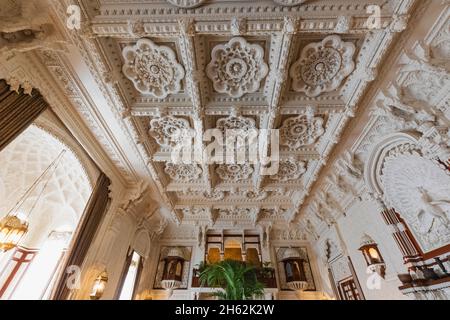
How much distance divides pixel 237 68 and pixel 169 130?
2.02 m

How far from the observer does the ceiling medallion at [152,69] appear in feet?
10.8

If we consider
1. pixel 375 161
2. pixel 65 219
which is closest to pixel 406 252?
pixel 375 161

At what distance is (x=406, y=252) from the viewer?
12.7 ft

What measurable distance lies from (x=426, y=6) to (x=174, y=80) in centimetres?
370

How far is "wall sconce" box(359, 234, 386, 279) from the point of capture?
171 inches

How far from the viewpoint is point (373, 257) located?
14.5 ft

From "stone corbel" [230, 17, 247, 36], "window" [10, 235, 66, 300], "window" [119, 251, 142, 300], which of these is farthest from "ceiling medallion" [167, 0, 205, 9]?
"window" [10, 235, 66, 300]

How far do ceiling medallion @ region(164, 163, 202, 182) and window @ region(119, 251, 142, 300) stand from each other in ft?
9.44

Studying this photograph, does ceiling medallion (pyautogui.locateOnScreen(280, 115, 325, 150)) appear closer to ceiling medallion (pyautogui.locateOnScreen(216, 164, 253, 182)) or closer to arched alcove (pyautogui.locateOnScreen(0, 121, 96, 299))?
ceiling medallion (pyautogui.locateOnScreen(216, 164, 253, 182))

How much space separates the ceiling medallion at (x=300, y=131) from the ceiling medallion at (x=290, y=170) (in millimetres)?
556

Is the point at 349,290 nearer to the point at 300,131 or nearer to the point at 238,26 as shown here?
the point at 300,131

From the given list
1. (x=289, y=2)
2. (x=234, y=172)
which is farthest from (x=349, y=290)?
(x=289, y=2)
